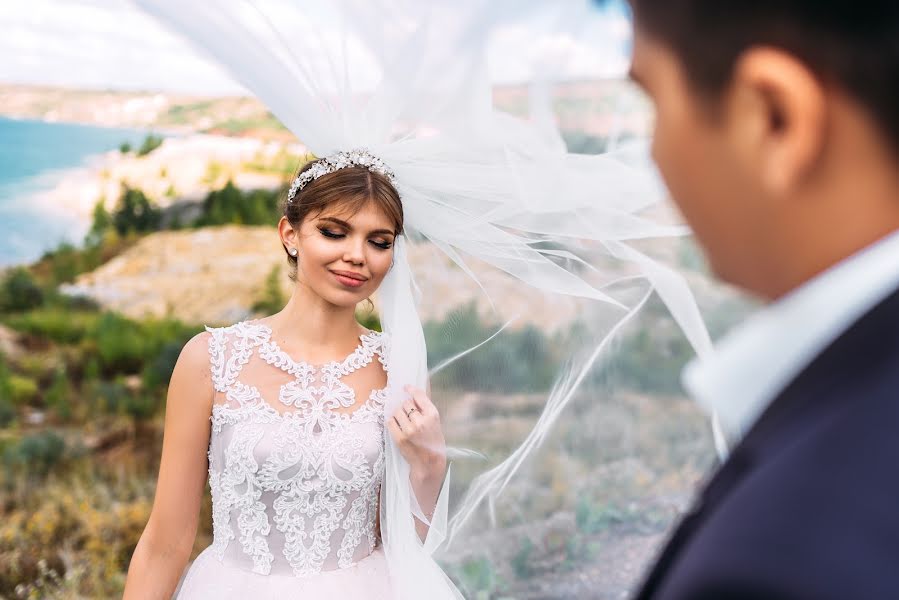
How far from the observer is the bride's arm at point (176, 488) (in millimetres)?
2092

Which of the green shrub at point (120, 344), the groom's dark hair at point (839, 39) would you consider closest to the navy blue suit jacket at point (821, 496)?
the groom's dark hair at point (839, 39)

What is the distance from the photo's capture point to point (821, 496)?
1.50 ft

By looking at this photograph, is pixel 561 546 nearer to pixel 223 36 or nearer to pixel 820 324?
pixel 223 36

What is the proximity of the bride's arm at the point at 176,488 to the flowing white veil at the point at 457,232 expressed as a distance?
479 millimetres

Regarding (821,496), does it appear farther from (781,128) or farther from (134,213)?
(134,213)

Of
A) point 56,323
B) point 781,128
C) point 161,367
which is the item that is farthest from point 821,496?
point 56,323

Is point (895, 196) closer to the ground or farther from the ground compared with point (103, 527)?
farther from the ground

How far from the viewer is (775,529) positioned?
0.46 metres

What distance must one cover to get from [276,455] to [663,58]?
5.55ft

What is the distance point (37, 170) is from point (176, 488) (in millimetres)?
2998

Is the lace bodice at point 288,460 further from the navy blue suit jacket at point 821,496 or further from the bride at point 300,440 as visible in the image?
the navy blue suit jacket at point 821,496

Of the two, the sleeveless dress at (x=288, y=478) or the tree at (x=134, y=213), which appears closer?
the sleeveless dress at (x=288, y=478)

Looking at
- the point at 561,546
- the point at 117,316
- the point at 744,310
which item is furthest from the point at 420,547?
the point at 117,316

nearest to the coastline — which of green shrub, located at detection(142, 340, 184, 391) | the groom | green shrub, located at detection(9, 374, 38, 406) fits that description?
green shrub, located at detection(9, 374, 38, 406)
